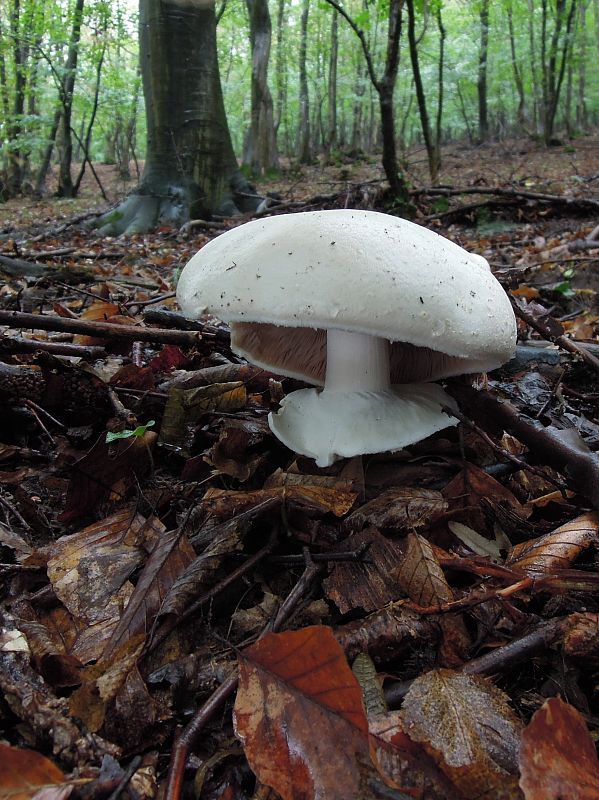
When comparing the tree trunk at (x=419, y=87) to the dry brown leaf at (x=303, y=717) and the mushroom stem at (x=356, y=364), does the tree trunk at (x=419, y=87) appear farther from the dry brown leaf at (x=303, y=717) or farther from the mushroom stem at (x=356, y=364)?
the dry brown leaf at (x=303, y=717)

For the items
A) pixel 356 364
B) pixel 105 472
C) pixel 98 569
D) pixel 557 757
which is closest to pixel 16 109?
pixel 105 472

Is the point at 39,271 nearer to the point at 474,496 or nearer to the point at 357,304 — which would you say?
the point at 357,304

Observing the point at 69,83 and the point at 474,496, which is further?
the point at 69,83

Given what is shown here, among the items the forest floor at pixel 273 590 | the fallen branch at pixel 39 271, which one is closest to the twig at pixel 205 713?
the forest floor at pixel 273 590

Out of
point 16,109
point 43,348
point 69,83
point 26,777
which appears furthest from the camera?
point 16,109

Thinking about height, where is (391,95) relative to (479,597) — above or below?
above

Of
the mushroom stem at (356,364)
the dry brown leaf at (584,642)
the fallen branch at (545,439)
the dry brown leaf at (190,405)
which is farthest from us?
the dry brown leaf at (190,405)
